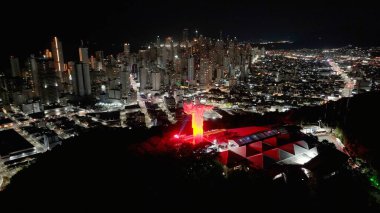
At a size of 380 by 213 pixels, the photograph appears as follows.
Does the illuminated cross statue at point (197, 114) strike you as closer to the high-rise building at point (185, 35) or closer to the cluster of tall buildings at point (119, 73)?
the cluster of tall buildings at point (119, 73)

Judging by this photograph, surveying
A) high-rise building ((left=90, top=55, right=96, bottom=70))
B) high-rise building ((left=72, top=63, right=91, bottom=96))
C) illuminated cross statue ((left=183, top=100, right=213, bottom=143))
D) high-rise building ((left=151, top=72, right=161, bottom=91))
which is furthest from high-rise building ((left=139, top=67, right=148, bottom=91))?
illuminated cross statue ((left=183, top=100, right=213, bottom=143))

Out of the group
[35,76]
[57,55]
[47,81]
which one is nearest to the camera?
[47,81]

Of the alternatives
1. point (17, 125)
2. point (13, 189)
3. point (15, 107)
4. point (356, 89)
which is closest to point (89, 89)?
point (15, 107)

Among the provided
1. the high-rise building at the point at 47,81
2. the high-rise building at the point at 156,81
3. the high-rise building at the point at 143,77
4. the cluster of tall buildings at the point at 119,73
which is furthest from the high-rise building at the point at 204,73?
the high-rise building at the point at 47,81

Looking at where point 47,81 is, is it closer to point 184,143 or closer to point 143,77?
point 143,77

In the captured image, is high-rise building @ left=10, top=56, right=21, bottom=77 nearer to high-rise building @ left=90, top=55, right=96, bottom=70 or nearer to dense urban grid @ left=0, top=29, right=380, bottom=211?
dense urban grid @ left=0, top=29, right=380, bottom=211

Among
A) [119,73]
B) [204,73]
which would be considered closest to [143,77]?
[119,73]
